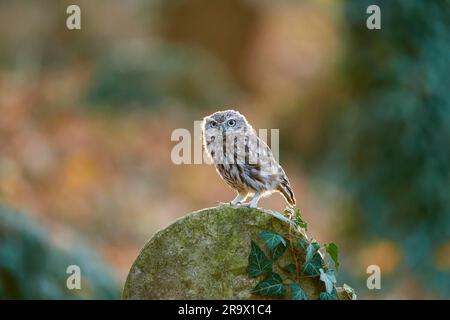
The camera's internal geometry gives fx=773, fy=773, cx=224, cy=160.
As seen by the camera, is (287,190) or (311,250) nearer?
(311,250)

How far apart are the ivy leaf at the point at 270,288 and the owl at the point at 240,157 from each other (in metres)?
0.69

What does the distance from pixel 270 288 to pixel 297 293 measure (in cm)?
17

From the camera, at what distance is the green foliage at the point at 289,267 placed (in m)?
4.88

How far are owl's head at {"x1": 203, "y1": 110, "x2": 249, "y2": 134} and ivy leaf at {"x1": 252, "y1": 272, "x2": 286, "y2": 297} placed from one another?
1.17 m

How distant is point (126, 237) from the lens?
15.8m

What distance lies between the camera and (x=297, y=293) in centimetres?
487

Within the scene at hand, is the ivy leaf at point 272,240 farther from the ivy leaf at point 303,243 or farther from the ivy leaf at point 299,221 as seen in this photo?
the ivy leaf at point 299,221

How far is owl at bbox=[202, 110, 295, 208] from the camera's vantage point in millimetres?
5441

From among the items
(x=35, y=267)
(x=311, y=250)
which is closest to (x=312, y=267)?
(x=311, y=250)

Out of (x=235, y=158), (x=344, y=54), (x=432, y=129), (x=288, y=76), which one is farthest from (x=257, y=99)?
(x=235, y=158)

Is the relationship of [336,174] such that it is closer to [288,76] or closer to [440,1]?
[440,1]

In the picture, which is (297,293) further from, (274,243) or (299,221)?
(299,221)
